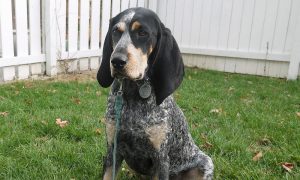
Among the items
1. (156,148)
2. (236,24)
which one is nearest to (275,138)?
(156,148)

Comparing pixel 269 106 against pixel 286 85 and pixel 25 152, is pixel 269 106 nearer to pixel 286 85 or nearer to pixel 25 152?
pixel 286 85

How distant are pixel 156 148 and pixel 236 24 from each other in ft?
22.7

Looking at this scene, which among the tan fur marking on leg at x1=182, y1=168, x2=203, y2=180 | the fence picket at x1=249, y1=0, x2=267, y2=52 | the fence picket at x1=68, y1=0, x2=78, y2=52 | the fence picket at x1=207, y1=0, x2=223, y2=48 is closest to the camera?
the tan fur marking on leg at x1=182, y1=168, x2=203, y2=180

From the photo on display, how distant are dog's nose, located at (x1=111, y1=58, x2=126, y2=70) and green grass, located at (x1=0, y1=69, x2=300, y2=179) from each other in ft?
4.59

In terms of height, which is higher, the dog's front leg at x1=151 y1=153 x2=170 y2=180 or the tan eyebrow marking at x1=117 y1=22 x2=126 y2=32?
the tan eyebrow marking at x1=117 y1=22 x2=126 y2=32

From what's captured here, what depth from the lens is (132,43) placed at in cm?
246

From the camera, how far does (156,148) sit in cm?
271

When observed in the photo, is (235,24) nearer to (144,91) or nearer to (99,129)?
(99,129)

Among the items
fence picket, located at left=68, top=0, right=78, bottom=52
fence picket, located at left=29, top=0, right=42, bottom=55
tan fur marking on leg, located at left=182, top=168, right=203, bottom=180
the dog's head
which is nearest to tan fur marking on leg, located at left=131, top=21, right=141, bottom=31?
the dog's head

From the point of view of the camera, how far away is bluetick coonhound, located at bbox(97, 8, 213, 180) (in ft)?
8.18

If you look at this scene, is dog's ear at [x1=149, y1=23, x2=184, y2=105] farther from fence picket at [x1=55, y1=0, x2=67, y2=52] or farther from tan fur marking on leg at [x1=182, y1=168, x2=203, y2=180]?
fence picket at [x1=55, y1=0, x2=67, y2=52]

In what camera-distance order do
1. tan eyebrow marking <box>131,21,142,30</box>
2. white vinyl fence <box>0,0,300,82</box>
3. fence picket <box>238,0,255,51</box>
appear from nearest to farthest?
tan eyebrow marking <box>131,21,142,30</box> < white vinyl fence <box>0,0,300,82</box> < fence picket <box>238,0,255,51</box>

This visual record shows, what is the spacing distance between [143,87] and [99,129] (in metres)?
1.88

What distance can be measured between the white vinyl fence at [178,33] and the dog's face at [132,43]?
440 cm
